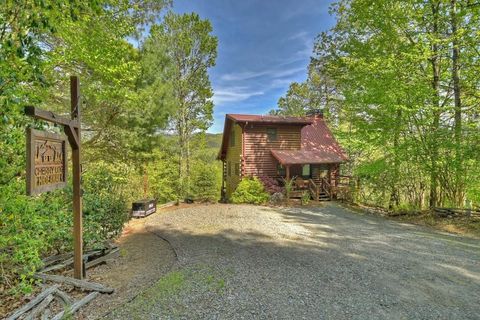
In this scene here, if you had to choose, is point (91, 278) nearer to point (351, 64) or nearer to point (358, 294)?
point (358, 294)

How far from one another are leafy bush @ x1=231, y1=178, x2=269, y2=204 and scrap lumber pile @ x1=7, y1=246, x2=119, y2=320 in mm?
9195

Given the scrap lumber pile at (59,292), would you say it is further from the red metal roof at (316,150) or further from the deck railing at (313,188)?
the deck railing at (313,188)

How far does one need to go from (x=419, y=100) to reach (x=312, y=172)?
26.7ft

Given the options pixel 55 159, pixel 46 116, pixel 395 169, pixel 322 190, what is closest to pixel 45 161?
pixel 55 159

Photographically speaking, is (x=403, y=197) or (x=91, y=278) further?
(x=403, y=197)

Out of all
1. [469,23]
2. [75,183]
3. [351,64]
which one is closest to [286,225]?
[75,183]

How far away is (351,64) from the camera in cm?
1345

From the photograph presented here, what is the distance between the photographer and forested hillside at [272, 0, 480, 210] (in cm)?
992

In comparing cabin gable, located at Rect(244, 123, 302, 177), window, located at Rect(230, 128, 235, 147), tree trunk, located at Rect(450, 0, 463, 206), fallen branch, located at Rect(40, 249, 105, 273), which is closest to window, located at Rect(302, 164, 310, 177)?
A: cabin gable, located at Rect(244, 123, 302, 177)

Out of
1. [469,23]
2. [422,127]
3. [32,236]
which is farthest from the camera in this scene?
[422,127]

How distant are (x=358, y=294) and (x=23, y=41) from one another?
18.4ft

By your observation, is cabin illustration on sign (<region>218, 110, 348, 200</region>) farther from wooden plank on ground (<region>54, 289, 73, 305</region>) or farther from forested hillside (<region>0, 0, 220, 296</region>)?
wooden plank on ground (<region>54, 289, 73, 305</region>)

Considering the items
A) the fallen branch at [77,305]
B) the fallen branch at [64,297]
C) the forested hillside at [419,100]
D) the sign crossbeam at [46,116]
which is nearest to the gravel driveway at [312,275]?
the fallen branch at [77,305]

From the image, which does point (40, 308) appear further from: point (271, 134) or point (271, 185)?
point (271, 134)
